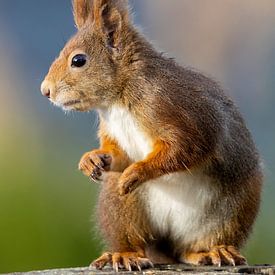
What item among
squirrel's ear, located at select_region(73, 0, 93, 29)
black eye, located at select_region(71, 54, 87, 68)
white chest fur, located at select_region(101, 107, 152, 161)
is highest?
squirrel's ear, located at select_region(73, 0, 93, 29)

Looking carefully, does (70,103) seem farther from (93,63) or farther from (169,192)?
(169,192)

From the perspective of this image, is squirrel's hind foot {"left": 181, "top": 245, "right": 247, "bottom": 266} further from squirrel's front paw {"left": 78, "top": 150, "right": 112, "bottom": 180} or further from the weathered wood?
squirrel's front paw {"left": 78, "top": 150, "right": 112, "bottom": 180}

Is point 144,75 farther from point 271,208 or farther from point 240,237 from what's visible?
point 271,208

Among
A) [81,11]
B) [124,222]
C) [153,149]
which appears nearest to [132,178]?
[153,149]

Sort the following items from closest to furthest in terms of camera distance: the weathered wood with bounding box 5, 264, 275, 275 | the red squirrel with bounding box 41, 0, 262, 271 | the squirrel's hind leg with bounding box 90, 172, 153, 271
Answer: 1. the weathered wood with bounding box 5, 264, 275, 275
2. the red squirrel with bounding box 41, 0, 262, 271
3. the squirrel's hind leg with bounding box 90, 172, 153, 271

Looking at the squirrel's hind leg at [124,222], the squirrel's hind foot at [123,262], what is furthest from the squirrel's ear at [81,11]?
the squirrel's hind foot at [123,262]

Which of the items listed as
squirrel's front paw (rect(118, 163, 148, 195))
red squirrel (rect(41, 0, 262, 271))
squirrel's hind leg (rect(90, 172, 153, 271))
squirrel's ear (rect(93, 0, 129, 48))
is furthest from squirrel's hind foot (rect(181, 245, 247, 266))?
squirrel's ear (rect(93, 0, 129, 48))
